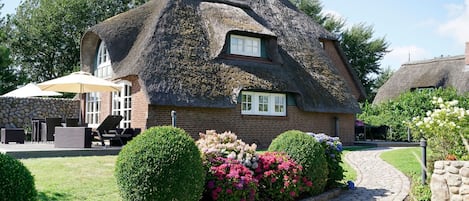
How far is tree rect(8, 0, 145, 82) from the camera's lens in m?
34.0

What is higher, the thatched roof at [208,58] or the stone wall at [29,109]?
the thatched roof at [208,58]

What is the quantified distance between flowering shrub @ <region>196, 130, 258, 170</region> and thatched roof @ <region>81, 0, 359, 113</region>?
23.3ft

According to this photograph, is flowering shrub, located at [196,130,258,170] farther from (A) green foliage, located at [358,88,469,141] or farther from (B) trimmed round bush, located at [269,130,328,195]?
(A) green foliage, located at [358,88,469,141]

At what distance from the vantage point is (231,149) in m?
7.18

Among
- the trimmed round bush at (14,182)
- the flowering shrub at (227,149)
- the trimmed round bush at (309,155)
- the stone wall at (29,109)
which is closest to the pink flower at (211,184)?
the flowering shrub at (227,149)

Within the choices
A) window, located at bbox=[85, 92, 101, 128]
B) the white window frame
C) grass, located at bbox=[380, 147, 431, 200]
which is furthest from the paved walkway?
window, located at bbox=[85, 92, 101, 128]

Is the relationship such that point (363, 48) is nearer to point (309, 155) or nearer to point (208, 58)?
point (208, 58)

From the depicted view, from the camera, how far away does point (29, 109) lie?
20.1m

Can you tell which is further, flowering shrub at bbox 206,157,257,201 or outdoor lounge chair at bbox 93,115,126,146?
outdoor lounge chair at bbox 93,115,126,146

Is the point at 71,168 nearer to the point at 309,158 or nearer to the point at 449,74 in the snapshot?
the point at 309,158

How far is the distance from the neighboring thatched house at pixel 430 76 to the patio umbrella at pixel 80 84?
24306mm

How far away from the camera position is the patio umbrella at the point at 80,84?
45.1 ft

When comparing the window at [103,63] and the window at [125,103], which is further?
the window at [103,63]

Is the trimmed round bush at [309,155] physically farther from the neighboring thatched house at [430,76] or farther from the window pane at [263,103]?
the neighboring thatched house at [430,76]
